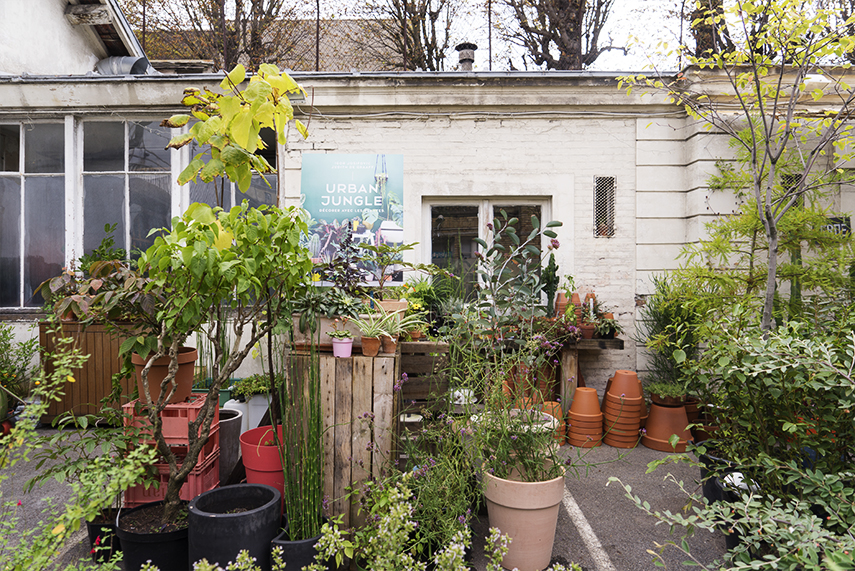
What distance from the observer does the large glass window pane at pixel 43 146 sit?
485 cm

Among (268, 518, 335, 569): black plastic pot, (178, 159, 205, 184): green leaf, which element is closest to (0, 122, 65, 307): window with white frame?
(178, 159, 205, 184): green leaf

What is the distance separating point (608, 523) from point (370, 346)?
172 centimetres

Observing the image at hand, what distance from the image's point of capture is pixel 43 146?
4.86m

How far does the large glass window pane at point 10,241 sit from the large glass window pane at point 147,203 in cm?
116

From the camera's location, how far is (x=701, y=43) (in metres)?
8.35

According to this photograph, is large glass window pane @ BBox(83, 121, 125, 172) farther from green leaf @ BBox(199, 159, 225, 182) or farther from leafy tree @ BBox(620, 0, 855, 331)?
leafy tree @ BBox(620, 0, 855, 331)

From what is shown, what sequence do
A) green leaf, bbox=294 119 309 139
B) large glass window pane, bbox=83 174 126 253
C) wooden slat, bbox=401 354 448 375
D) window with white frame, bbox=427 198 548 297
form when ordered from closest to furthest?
green leaf, bbox=294 119 309 139 → wooden slat, bbox=401 354 448 375 → window with white frame, bbox=427 198 548 297 → large glass window pane, bbox=83 174 126 253

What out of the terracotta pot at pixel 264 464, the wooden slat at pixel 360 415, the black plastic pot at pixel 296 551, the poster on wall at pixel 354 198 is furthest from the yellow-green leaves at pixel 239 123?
the poster on wall at pixel 354 198

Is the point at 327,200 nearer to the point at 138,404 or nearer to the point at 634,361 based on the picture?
the point at 138,404

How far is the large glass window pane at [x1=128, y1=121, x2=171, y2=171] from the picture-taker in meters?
4.86

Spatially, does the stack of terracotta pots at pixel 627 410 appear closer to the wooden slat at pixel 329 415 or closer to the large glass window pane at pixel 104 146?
the wooden slat at pixel 329 415

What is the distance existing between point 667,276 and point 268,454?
377 cm

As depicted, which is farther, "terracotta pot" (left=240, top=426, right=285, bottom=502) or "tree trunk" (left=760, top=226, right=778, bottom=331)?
"tree trunk" (left=760, top=226, right=778, bottom=331)

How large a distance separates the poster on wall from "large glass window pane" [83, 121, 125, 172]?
1.94 m
